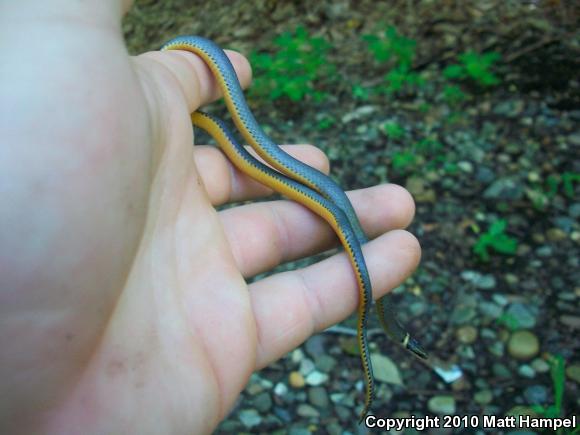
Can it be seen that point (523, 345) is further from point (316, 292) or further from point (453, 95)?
point (453, 95)

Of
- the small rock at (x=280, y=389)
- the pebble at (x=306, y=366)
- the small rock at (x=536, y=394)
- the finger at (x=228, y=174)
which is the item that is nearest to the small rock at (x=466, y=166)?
the finger at (x=228, y=174)

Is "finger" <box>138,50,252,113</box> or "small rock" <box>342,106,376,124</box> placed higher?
"finger" <box>138,50,252,113</box>

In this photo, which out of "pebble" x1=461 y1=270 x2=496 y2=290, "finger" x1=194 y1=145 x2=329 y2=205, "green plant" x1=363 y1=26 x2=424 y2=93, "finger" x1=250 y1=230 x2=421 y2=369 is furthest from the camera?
"green plant" x1=363 y1=26 x2=424 y2=93

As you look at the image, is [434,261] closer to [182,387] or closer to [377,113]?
[377,113]

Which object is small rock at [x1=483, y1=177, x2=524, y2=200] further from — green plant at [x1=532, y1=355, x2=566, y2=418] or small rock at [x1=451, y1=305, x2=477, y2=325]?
green plant at [x1=532, y1=355, x2=566, y2=418]

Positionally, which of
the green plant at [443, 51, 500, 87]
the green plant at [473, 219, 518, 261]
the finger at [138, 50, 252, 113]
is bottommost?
the green plant at [473, 219, 518, 261]

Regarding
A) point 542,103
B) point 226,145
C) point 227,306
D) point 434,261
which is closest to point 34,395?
point 227,306

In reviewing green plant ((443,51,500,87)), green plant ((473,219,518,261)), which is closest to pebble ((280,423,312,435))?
green plant ((473,219,518,261))

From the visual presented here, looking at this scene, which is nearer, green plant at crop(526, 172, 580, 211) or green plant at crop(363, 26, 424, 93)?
green plant at crop(526, 172, 580, 211)
